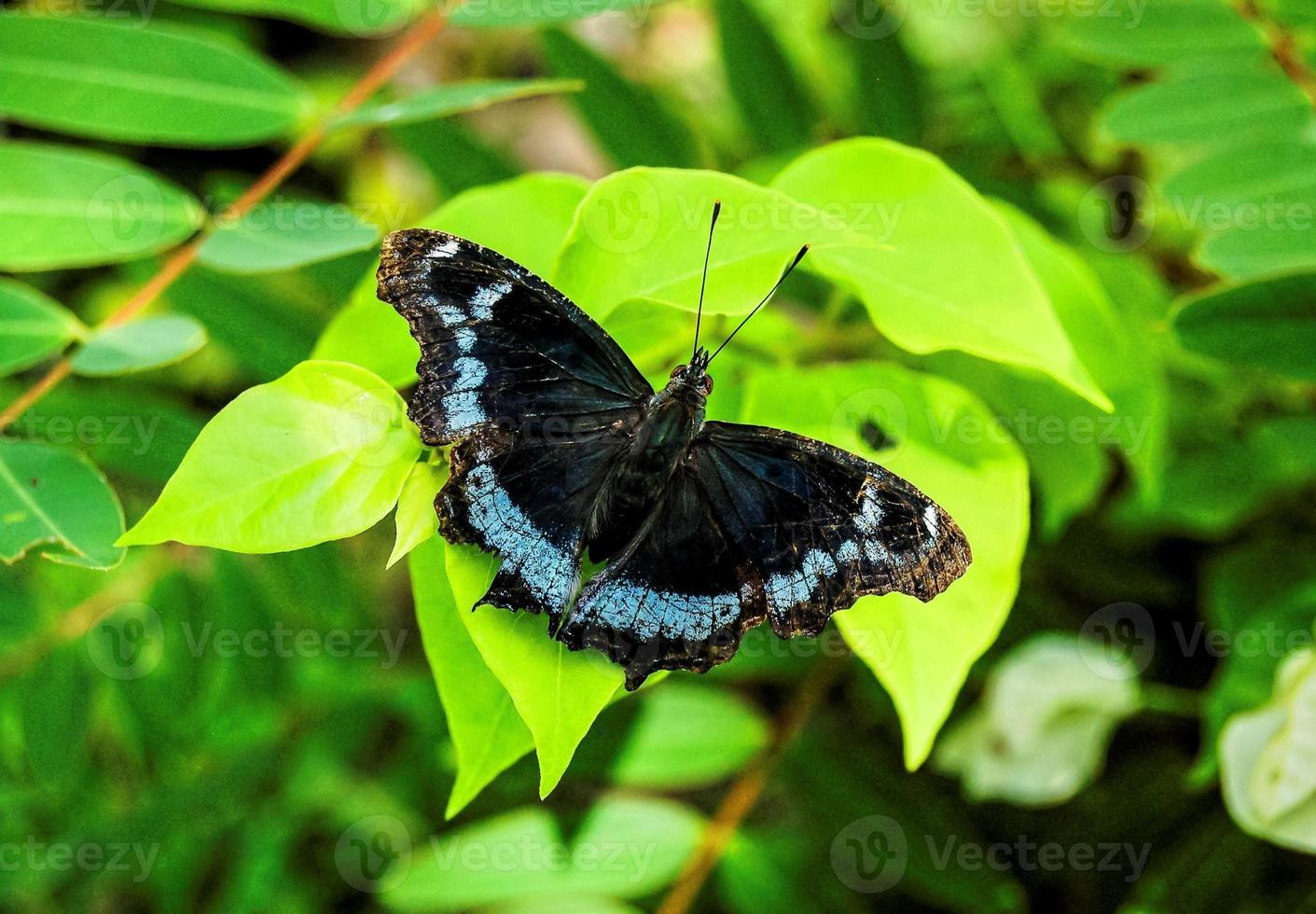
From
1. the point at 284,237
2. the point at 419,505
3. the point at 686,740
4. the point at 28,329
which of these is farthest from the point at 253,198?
the point at 686,740

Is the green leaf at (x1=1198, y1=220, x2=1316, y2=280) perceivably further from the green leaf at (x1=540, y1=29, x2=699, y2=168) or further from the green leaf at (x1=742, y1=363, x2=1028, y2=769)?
the green leaf at (x1=540, y1=29, x2=699, y2=168)

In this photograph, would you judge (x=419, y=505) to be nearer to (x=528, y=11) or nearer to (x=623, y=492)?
(x=623, y=492)

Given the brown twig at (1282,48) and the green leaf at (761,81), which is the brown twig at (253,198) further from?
the brown twig at (1282,48)

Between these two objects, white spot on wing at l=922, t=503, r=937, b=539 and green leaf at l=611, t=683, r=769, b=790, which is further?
green leaf at l=611, t=683, r=769, b=790

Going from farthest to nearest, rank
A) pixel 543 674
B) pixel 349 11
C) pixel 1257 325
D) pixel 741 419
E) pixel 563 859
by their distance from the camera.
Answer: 1. pixel 563 859
2. pixel 349 11
3. pixel 1257 325
4. pixel 741 419
5. pixel 543 674

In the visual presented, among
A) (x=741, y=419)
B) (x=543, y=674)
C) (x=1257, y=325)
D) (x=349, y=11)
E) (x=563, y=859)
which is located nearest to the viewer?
(x=543, y=674)

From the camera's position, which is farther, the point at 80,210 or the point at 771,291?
the point at 80,210

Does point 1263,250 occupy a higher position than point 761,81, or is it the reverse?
point 761,81

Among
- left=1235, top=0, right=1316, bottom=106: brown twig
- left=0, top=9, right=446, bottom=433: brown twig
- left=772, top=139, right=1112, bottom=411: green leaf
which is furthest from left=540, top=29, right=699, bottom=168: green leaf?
left=1235, top=0, right=1316, bottom=106: brown twig

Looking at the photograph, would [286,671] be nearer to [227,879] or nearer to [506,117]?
[227,879]
